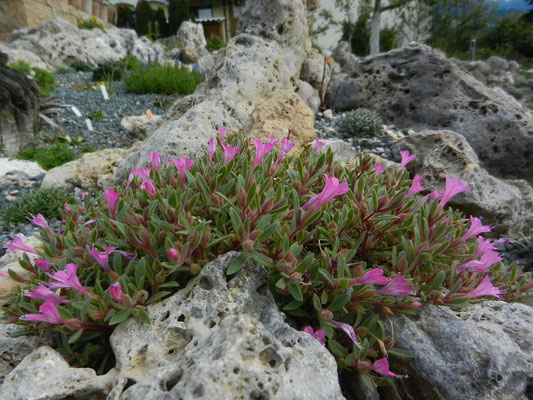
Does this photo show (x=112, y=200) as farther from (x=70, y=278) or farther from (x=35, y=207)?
(x=35, y=207)

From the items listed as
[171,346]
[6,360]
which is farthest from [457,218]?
[6,360]

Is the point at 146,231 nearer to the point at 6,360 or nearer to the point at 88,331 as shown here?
the point at 88,331

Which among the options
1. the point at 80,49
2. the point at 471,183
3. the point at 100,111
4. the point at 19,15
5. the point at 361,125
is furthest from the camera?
the point at 19,15

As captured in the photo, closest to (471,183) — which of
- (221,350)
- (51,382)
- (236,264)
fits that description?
(236,264)

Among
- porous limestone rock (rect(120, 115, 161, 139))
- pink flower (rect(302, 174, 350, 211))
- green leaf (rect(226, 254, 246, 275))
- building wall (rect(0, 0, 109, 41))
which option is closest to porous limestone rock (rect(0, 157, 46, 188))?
porous limestone rock (rect(120, 115, 161, 139))

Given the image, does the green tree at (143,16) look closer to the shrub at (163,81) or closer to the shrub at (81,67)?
the shrub at (81,67)

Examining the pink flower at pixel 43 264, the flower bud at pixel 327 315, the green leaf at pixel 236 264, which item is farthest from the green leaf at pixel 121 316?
the flower bud at pixel 327 315
